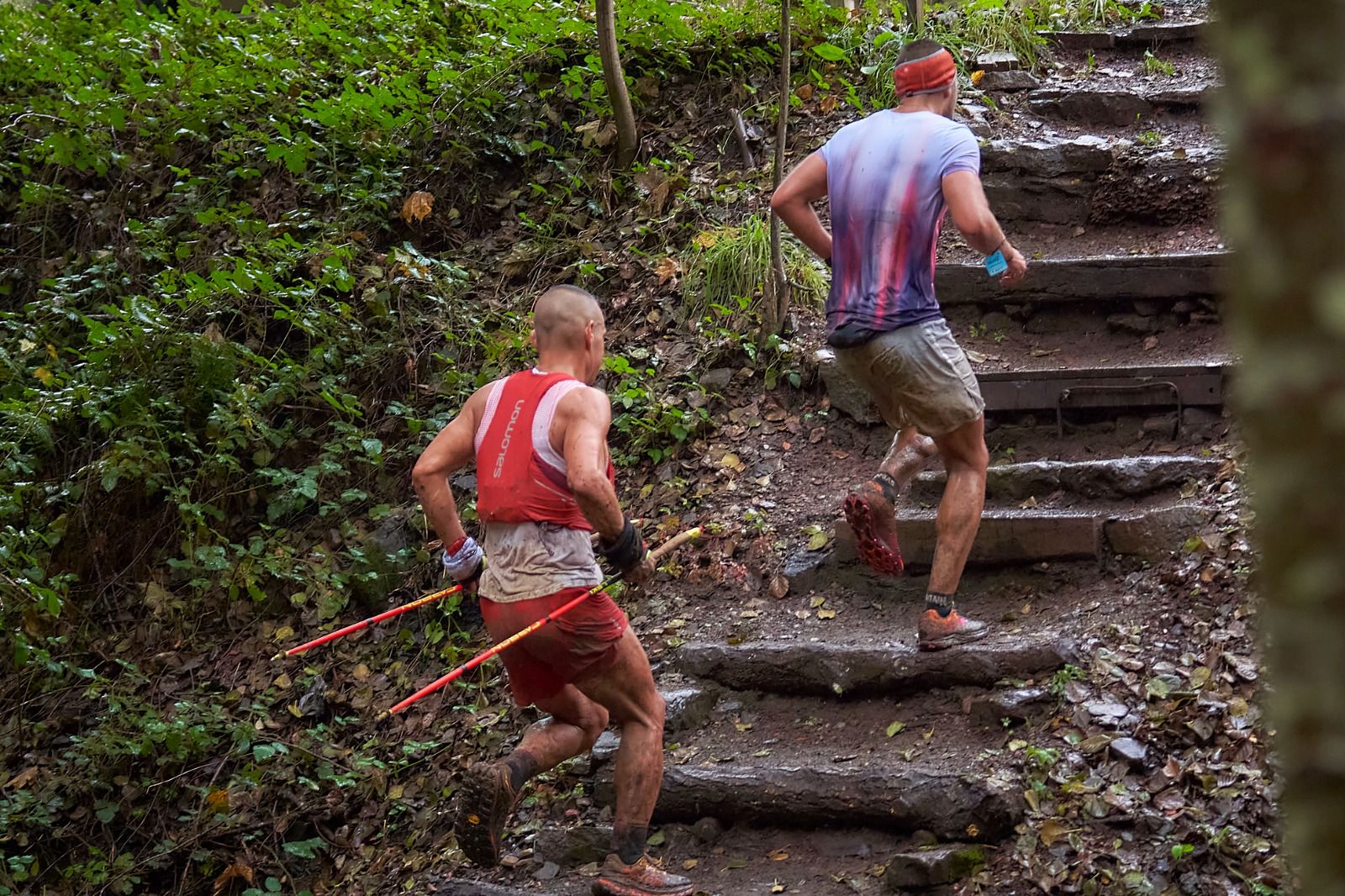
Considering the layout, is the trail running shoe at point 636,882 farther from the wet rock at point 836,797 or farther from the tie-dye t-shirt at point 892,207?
the tie-dye t-shirt at point 892,207

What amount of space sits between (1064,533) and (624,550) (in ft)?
8.11

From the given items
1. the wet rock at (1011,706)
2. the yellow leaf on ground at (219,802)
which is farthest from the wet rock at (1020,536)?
the yellow leaf on ground at (219,802)

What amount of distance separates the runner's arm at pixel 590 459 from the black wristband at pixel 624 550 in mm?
21

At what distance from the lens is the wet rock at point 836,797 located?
14.6 feet

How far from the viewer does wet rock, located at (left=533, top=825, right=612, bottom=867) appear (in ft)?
16.5

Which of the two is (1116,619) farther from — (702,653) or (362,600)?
(362,600)

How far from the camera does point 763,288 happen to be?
760 cm

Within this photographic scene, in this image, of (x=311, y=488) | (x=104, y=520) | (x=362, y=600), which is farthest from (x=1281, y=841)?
(x=104, y=520)

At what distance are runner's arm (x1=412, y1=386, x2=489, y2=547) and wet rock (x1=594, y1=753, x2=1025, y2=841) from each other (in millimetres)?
1470

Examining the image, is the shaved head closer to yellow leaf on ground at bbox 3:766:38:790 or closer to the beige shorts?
the beige shorts

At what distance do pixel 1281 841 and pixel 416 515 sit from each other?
499 centimetres

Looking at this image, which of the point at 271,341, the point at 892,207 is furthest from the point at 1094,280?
the point at 271,341

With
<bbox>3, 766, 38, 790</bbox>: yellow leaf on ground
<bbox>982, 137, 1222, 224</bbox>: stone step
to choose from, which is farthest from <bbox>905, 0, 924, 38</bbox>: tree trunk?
<bbox>3, 766, 38, 790</bbox>: yellow leaf on ground

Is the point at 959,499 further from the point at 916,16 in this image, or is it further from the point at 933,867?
the point at 916,16
